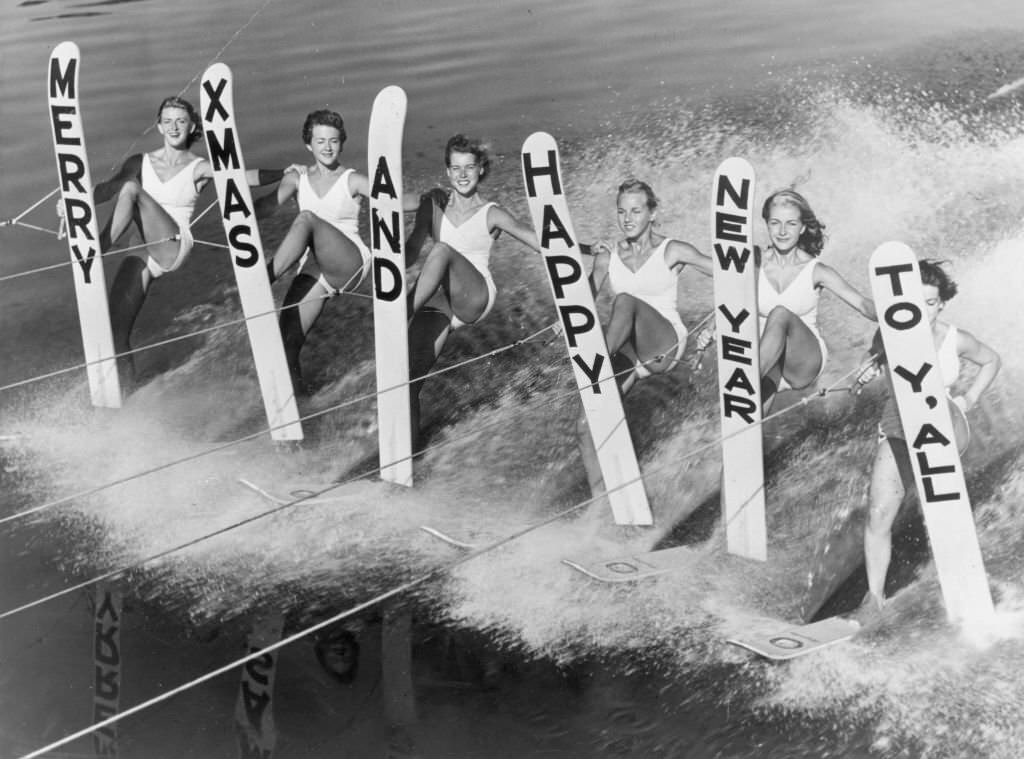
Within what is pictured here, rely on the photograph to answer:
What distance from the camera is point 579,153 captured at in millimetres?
Result: 4949

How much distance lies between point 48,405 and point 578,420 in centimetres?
246

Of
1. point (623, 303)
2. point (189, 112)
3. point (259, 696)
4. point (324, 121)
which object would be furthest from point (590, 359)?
point (189, 112)

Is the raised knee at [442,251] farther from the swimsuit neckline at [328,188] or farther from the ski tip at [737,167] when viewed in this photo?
the ski tip at [737,167]

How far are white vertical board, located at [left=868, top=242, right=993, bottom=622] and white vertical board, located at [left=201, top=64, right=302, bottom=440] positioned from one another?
8.08 ft

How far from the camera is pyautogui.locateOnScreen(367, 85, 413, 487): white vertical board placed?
4.98 m

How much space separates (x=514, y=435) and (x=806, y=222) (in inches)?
54.7

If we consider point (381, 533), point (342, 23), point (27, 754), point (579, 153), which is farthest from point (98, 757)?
point (342, 23)

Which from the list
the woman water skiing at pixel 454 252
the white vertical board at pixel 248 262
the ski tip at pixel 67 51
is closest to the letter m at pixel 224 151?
the white vertical board at pixel 248 262

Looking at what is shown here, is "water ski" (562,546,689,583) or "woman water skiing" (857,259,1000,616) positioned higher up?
"woman water skiing" (857,259,1000,616)

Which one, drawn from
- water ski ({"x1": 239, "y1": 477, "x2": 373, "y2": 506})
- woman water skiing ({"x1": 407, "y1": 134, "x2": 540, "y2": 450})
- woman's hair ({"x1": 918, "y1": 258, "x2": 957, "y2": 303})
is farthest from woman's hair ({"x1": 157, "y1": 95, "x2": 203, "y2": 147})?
woman's hair ({"x1": 918, "y1": 258, "x2": 957, "y2": 303})

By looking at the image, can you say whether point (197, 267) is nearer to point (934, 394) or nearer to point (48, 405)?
point (48, 405)

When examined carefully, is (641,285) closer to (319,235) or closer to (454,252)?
(454,252)

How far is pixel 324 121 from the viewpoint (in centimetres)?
532

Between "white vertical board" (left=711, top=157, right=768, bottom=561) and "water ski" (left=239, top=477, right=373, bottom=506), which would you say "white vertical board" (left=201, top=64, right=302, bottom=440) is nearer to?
"water ski" (left=239, top=477, right=373, bottom=506)
